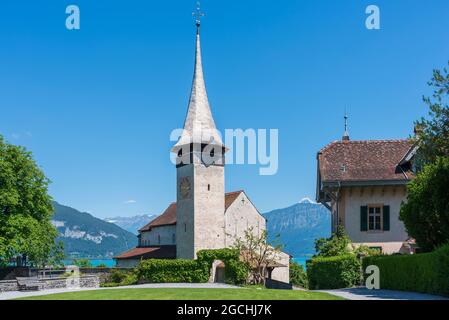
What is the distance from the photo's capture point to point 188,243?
58250 mm

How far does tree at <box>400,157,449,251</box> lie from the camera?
83.1ft

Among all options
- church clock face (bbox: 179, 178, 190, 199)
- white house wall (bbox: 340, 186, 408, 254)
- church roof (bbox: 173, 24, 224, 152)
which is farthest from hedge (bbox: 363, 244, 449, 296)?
church roof (bbox: 173, 24, 224, 152)

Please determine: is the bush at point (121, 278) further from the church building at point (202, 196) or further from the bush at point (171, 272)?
the church building at point (202, 196)

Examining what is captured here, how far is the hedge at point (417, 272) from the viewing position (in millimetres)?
22109

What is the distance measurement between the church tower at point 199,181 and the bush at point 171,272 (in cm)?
724

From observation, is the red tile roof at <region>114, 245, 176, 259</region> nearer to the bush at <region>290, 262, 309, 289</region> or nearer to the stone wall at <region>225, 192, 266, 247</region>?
the stone wall at <region>225, 192, 266, 247</region>

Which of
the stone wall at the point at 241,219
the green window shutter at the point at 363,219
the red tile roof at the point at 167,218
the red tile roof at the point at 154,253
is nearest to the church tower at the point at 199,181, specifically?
the red tile roof at the point at 154,253

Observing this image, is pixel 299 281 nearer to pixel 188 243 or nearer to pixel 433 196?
pixel 188 243

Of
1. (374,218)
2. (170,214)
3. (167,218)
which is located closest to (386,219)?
(374,218)

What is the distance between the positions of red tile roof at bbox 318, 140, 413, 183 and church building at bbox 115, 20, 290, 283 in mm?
17143

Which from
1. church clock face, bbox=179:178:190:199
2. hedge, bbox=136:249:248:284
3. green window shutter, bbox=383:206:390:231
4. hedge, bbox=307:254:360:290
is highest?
church clock face, bbox=179:178:190:199

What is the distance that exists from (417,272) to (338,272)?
7786 millimetres

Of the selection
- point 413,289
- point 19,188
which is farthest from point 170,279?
point 413,289
